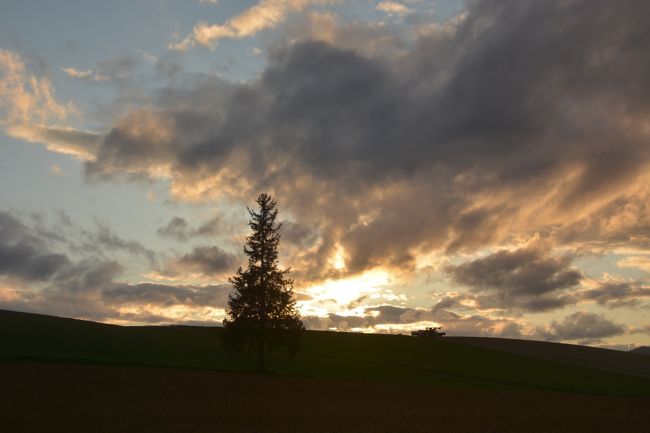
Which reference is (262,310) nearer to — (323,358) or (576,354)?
(323,358)

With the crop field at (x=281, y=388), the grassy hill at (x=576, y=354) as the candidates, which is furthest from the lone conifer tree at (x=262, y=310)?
the grassy hill at (x=576, y=354)

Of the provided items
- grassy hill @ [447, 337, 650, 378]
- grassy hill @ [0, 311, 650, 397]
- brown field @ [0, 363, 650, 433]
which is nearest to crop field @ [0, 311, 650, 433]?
brown field @ [0, 363, 650, 433]

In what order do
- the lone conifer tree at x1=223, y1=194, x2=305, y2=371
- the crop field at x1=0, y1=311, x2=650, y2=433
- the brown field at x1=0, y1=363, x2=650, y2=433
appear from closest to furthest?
the brown field at x1=0, y1=363, x2=650, y2=433, the crop field at x1=0, y1=311, x2=650, y2=433, the lone conifer tree at x1=223, y1=194, x2=305, y2=371

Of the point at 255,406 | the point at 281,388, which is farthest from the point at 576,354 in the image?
the point at 255,406

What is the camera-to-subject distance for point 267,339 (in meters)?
55.8

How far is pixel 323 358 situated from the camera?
2753 inches

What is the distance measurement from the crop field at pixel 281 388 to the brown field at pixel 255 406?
0.28 ft

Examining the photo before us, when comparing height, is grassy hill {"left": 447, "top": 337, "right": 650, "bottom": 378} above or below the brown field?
above

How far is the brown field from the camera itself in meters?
24.7

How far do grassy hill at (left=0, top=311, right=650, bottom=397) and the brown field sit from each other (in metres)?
8.00

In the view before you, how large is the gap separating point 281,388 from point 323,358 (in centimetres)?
2897

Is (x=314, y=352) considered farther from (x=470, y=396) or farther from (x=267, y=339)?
(x=470, y=396)

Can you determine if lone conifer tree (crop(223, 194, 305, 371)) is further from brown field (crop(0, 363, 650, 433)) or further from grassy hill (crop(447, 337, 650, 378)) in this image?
grassy hill (crop(447, 337, 650, 378))

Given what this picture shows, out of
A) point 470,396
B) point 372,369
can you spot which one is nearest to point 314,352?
point 372,369
